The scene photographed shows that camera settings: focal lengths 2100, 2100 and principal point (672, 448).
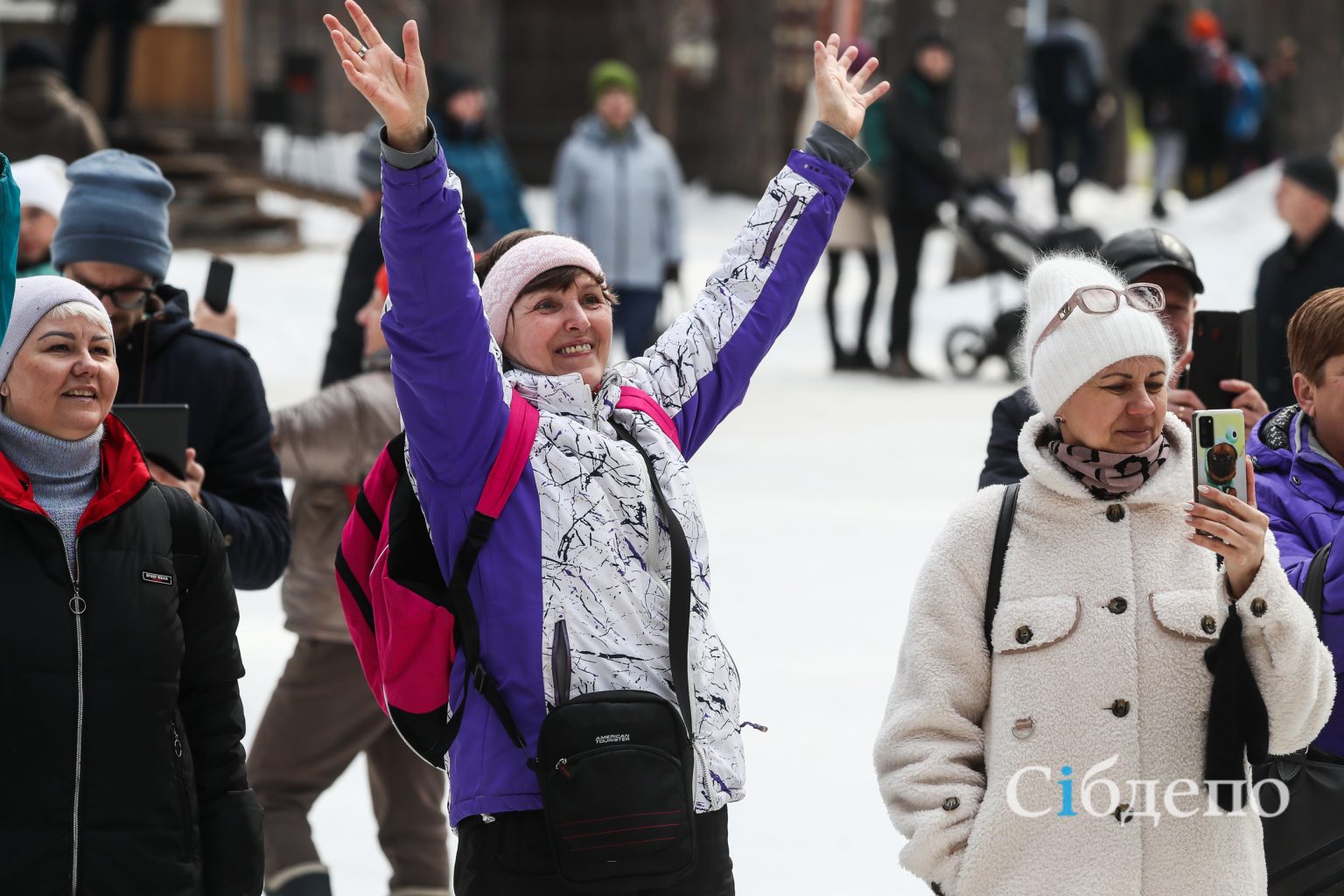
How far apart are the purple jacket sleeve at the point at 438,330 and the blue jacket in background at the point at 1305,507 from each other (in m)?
1.49

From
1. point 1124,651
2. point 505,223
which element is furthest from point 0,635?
point 505,223

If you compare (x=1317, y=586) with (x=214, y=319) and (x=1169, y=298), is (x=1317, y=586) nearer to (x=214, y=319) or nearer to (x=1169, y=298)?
(x=1169, y=298)

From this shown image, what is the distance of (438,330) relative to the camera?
10.7 feet

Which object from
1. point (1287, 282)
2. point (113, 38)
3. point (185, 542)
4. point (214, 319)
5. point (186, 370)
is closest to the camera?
point (185, 542)

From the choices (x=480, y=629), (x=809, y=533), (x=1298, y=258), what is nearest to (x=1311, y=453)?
(x=480, y=629)

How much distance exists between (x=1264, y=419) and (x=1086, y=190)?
25.0 meters

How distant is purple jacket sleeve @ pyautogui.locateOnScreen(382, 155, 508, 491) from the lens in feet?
10.6

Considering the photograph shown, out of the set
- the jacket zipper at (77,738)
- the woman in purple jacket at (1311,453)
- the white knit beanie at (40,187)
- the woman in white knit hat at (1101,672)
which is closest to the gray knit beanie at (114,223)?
the white knit beanie at (40,187)

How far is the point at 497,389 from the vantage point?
332cm

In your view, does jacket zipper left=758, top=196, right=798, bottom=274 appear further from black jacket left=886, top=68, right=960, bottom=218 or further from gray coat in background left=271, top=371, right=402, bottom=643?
black jacket left=886, top=68, right=960, bottom=218

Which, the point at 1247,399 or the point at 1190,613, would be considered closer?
the point at 1190,613

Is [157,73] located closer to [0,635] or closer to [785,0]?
[785,0]

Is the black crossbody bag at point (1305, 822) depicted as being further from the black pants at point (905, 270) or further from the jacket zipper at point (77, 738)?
the black pants at point (905, 270)

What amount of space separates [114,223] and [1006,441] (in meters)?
2.04
